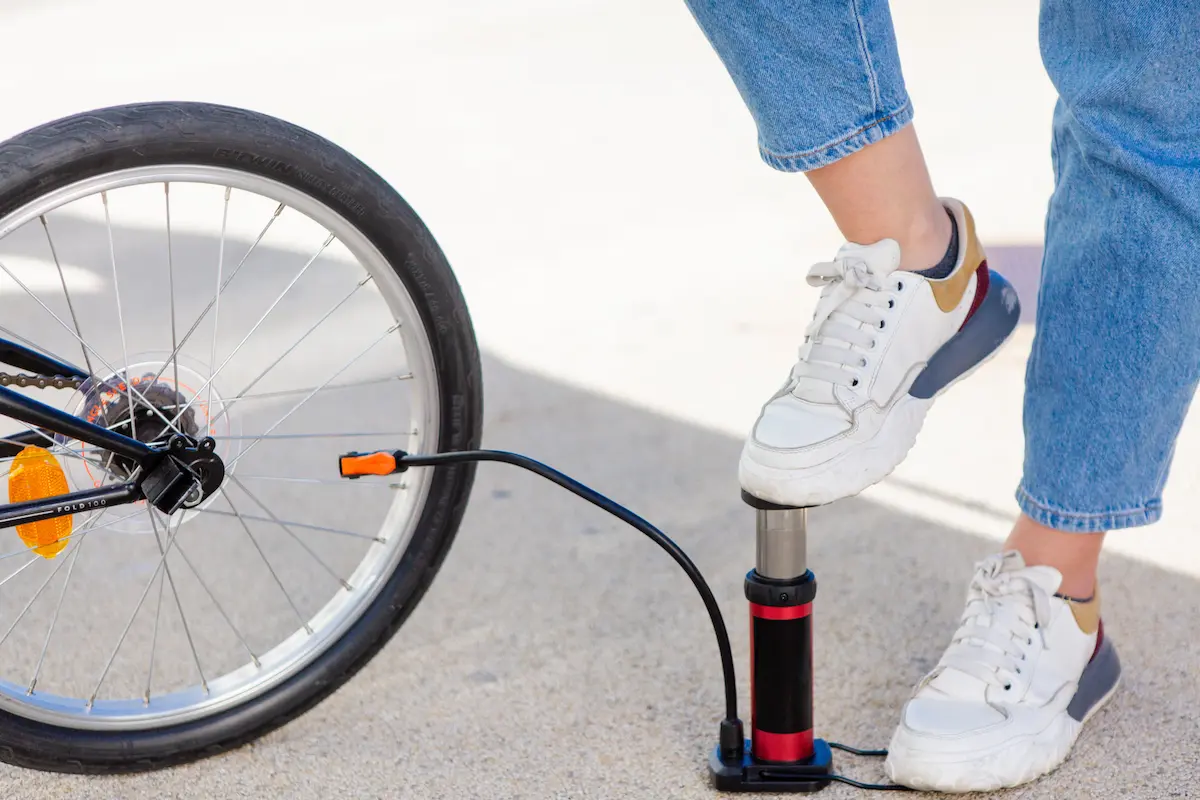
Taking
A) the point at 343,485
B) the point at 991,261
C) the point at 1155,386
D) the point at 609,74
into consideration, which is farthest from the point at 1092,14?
the point at 609,74

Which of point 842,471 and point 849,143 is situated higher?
point 849,143

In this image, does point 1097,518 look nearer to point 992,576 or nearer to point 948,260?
point 992,576

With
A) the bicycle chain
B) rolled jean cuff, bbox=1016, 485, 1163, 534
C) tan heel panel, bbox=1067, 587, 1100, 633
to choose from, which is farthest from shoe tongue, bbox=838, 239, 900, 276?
the bicycle chain

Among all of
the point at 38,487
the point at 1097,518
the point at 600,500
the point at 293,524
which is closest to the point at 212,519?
the point at 293,524

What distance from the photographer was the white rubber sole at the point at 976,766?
44.4 inches

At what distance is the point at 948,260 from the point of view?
3.86 ft

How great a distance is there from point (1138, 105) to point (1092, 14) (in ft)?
0.27

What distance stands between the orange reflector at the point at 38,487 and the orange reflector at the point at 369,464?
24cm

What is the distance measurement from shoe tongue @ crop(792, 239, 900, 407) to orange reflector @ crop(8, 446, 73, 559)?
0.64 meters

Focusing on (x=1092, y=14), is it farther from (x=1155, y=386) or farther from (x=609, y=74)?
(x=609, y=74)

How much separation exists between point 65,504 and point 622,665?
1.94 feet

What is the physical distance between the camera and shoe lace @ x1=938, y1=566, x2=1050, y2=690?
118 cm

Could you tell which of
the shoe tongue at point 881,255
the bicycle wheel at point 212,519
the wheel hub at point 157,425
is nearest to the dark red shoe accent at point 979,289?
the shoe tongue at point 881,255

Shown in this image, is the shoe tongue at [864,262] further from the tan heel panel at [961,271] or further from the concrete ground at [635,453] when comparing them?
the concrete ground at [635,453]
